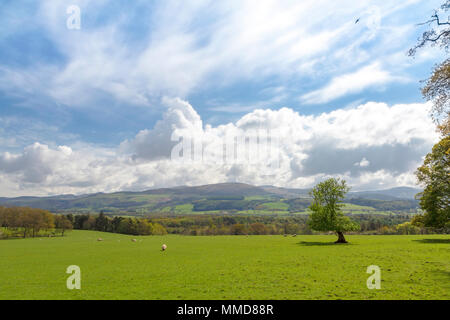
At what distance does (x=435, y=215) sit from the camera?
43.8 meters

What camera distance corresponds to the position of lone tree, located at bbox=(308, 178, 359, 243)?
52.1 m

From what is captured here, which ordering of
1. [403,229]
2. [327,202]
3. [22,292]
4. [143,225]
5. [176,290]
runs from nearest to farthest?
[176,290] → [22,292] → [327,202] → [403,229] → [143,225]

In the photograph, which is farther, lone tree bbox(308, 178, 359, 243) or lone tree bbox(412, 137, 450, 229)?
lone tree bbox(308, 178, 359, 243)

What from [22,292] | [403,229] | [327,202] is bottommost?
[403,229]

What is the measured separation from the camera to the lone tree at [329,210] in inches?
2050

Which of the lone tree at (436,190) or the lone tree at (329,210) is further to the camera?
the lone tree at (329,210)

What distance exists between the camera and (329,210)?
53438 millimetres

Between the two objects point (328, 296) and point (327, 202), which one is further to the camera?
point (327, 202)

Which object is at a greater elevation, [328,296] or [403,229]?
[328,296]

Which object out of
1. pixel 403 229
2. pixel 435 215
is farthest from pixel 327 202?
pixel 403 229
